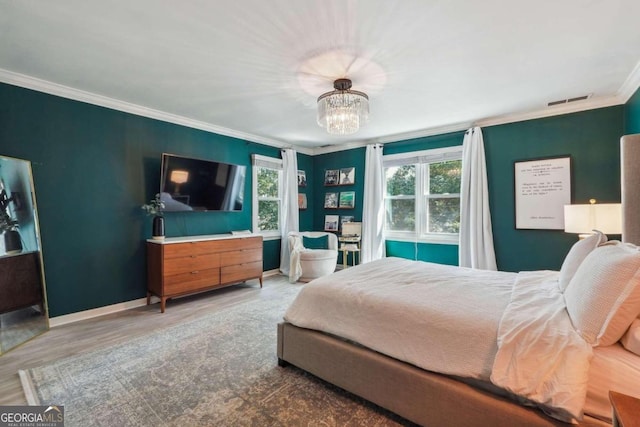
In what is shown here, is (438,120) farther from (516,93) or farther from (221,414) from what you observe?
(221,414)

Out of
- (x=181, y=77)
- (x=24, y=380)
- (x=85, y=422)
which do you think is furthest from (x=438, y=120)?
(x=24, y=380)

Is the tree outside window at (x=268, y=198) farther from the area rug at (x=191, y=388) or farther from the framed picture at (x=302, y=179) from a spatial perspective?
the area rug at (x=191, y=388)

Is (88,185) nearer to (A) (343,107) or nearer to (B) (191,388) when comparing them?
(B) (191,388)

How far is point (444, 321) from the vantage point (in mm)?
1489

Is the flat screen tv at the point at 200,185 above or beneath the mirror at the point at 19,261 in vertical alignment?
above

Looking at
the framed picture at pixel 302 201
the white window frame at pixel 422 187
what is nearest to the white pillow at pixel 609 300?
the white window frame at pixel 422 187

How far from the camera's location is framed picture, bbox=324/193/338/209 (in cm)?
558

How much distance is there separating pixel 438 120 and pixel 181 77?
3.26m

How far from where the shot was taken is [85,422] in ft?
5.17

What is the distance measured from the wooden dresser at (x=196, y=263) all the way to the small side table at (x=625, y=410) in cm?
362

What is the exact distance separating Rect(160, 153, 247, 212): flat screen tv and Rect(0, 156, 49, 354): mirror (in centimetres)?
119

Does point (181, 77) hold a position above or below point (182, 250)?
above

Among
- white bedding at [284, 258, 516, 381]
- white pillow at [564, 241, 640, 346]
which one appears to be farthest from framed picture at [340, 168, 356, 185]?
white pillow at [564, 241, 640, 346]

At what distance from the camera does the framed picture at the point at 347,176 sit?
534cm
